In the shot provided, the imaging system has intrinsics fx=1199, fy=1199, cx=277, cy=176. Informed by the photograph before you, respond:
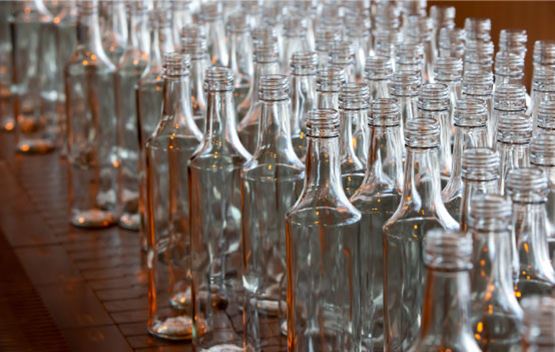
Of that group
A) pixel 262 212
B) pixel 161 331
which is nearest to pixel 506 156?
pixel 262 212

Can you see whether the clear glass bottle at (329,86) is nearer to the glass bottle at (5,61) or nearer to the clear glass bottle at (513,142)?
the clear glass bottle at (513,142)

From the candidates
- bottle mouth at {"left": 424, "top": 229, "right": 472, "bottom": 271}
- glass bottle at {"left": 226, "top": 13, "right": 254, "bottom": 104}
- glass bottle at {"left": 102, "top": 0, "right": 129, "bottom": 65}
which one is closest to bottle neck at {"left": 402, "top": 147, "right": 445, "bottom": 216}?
bottle mouth at {"left": 424, "top": 229, "right": 472, "bottom": 271}

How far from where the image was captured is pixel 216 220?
4.33 ft

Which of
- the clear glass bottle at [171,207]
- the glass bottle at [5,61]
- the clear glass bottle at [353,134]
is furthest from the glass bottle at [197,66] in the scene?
the glass bottle at [5,61]

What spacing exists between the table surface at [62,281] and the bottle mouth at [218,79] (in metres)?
→ 0.29

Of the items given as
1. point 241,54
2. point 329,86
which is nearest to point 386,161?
point 329,86

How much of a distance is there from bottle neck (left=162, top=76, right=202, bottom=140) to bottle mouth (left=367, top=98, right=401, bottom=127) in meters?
0.35

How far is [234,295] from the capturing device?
1.33 meters

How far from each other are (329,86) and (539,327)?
0.55 m

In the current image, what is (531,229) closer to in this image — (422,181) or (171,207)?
(422,181)

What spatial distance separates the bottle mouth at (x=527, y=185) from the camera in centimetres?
85

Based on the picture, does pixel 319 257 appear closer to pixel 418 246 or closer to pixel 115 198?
pixel 418 246

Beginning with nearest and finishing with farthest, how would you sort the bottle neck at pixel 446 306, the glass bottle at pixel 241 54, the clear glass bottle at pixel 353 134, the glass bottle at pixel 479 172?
1. the bottle neck at pixel 446 306
2. the glass bottle at pixel 479 172
3. the clear glass bottle at pixel 353 134
4. the glass bottle at pixel 241 54

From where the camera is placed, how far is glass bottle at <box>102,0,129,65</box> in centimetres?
184
